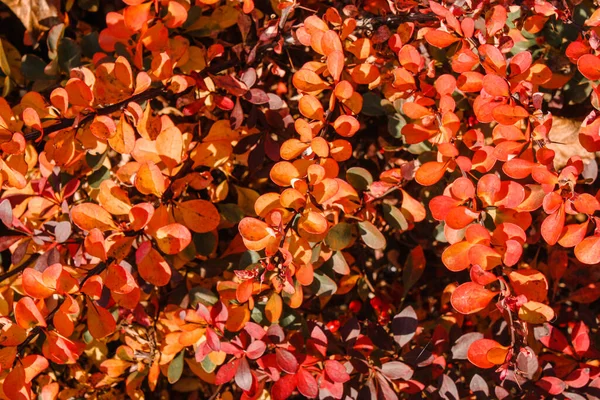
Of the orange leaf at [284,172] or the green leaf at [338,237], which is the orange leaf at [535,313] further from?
the orange leaf at [284,172]

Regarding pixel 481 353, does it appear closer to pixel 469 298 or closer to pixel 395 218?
pixel 469 298

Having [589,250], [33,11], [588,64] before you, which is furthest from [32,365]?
[588,64]

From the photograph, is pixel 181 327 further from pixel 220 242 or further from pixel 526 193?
pixel 526 193

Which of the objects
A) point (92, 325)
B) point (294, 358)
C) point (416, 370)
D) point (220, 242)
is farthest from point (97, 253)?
point (416, 370)

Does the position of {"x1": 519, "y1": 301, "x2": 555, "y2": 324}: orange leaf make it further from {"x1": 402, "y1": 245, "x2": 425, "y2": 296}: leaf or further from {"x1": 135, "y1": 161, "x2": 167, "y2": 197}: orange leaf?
{"x1": 135, "y1": 161, "x2": 167, "y2": 197}: orange leaf

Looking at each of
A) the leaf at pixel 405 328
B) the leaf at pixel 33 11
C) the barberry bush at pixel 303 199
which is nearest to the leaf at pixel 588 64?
the barberry bush at pixel 303 199

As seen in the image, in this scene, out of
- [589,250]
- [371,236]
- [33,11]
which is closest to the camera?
[589,250]

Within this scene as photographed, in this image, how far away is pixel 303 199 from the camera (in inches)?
40.1

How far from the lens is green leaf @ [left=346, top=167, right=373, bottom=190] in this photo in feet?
3.97

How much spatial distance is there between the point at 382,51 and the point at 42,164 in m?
0.78

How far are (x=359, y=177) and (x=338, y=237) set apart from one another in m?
0.15

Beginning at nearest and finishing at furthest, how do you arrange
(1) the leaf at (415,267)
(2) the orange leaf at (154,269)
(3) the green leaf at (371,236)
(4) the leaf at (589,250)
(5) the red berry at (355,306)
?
1. (4) the leaf at (589,250)
2. (2) the orange leaf at (154,269)
3. (3) the green leaf at (371,236)
4. (1) the leaf at (415,267)
5. (5) the red berry at (355,306)

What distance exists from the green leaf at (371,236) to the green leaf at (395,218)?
0.19 feet

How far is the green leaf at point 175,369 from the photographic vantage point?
1248mm
